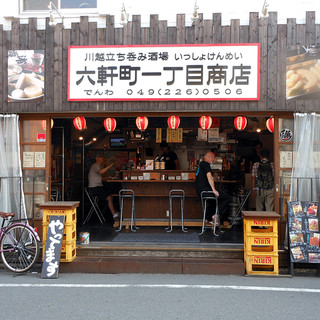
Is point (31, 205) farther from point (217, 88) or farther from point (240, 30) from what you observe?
point (240, 30)

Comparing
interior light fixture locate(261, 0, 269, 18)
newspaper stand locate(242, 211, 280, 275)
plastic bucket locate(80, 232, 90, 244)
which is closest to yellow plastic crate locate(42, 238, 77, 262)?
plastic bucket locate(80, 232, 90, 244)

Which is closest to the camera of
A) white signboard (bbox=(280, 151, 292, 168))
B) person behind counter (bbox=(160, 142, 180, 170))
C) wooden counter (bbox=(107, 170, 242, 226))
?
white signboard (bbox=(280, 151, 292, 168))

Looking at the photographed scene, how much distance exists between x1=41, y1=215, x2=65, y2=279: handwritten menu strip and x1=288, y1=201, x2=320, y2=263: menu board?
14.6 ft

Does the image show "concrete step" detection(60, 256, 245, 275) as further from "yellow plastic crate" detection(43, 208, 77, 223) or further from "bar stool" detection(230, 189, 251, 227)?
"bar stool" detection(230, 189, 251, 227)

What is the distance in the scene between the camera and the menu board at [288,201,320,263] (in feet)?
22.0

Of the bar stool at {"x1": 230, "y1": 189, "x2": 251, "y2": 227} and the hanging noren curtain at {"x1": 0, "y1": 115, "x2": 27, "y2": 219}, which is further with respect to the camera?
the bar stool at {"x1": 230, "y1": 189, "x2": 251, "y2": 227}

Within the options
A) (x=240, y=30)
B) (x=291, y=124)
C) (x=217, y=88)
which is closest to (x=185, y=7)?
(x=240, y=30)

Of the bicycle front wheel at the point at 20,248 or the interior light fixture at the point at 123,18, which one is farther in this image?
the interior light fixture at the point at 123,18

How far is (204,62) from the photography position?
7598 mm

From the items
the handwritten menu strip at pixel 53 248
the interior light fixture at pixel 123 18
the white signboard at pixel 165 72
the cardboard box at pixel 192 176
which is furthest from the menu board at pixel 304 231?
the interior light fixture at pixel 123 18

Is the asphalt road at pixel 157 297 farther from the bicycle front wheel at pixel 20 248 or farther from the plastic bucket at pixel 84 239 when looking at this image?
the plastic bucket at pixel 84 239

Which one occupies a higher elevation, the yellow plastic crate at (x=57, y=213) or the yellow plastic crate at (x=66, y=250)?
the yellow plastic crate at (x=57, y=213)

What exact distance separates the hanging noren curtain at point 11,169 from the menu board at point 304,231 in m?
5.67

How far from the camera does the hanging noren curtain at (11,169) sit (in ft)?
25.5
